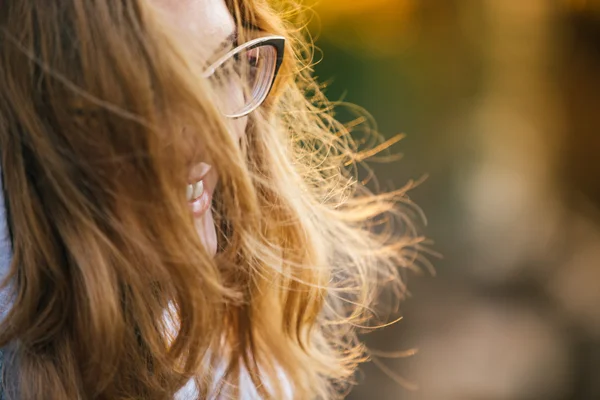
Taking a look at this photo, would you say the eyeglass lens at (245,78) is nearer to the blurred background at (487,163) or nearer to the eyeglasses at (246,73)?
the eyeglasses at (246,73)

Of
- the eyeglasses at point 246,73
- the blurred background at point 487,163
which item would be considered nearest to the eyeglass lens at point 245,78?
the eyeglasses at point 246,73

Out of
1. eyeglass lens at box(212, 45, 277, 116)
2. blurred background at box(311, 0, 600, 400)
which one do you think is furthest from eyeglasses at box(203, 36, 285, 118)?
blurred background at box(311, 0, 600, 400)

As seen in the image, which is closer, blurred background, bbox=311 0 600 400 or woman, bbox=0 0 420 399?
woman, bbox=0 0 420 399

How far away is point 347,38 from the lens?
11.4 feet

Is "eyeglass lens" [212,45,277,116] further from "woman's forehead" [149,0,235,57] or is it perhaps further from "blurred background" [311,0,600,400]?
"blurred background" [311,0,600,400]

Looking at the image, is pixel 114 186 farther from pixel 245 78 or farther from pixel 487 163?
pixel 487 163

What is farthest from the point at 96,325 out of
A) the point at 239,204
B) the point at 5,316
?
the point at 239,204

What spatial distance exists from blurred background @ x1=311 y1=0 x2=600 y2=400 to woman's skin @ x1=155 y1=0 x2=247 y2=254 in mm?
2453

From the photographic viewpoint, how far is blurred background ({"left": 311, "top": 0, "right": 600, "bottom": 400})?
3312 mm

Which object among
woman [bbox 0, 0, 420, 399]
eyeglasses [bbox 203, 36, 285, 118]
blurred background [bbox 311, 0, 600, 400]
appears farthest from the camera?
blurred background [bbox 311, 0, 600, 400]

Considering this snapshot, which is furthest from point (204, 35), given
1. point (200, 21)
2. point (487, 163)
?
point (487, 163)

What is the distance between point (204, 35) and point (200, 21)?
20 mm

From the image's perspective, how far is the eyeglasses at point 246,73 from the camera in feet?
2.71

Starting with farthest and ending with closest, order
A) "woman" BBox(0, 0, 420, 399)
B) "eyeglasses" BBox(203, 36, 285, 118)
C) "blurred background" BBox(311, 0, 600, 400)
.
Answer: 1. "blurred background" BBox(311, 0, 600, 400)
2. "eyeglasses" BBox(203, 36, 285, 118)
3. "woman" BBox(0, 0, 420, 399)
